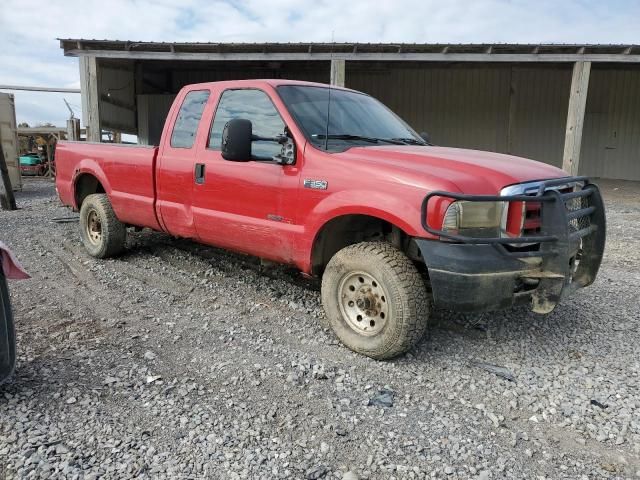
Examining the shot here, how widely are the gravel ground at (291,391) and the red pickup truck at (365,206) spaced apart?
474 millimetres

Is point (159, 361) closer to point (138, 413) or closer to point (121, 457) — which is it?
point (138, 413)

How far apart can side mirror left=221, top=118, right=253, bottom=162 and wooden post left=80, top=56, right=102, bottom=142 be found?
9686 millimetres

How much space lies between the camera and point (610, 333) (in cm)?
411

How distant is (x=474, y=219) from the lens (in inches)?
125

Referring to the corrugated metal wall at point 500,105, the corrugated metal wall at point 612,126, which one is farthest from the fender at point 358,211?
the corrugated metal wall at point 612,126

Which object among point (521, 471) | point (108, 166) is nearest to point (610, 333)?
point (521, 471)

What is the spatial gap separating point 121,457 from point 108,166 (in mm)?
4046

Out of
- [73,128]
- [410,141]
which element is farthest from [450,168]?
[73,128]

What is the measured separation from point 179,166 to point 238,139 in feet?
4.06

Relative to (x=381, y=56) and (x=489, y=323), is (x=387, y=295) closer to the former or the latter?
(x=489, y=323)

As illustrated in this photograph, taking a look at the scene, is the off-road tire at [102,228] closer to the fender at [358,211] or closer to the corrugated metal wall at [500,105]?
the fender at [358,211]

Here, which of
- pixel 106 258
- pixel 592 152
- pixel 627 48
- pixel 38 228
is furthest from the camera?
pixel 592 152

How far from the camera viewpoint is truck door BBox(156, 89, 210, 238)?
478 centimetres

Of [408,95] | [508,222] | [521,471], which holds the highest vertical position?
[408,95]
